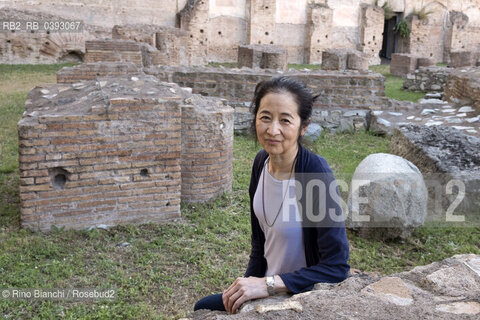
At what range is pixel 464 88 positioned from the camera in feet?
31.1

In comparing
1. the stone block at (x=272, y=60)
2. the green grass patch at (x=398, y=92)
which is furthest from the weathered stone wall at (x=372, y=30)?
the stone block at (x=272, y=60)

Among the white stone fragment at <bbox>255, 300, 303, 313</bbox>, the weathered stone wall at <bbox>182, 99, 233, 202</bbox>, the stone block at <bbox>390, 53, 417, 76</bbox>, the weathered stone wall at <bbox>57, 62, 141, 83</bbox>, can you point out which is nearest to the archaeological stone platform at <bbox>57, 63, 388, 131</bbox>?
the weathered stone wall at <bbox>57, 62, 141, 83</bbox>

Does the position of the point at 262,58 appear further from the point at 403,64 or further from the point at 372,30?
the point at 372,30

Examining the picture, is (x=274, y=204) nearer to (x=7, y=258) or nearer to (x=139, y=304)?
(x=139, y=304)

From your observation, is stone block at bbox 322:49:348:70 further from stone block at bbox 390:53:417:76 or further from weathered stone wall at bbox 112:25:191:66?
weathered stone wall at bbox 112:25:191:66

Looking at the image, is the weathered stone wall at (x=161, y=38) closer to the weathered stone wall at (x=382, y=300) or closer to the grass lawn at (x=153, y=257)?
the grass lawn at (x=153, y=257)

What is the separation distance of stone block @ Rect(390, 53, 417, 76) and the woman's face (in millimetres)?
14229

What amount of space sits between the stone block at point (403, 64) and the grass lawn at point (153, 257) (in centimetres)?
1173

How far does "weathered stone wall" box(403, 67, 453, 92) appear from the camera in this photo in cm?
1261

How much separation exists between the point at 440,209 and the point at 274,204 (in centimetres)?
329

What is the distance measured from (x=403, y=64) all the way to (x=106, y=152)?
43.5ft

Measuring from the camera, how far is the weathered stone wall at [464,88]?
29.4 ft

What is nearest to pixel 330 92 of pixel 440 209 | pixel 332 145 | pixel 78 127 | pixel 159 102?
pixel 332 145

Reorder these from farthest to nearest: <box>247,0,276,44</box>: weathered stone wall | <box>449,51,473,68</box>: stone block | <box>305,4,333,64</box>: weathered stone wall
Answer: <box>305,4,333,64</box>: weathered stone wall
<box>247,0,276,44</box>: weathered stone wall
<box>449,51,473,68</box>: stone block
